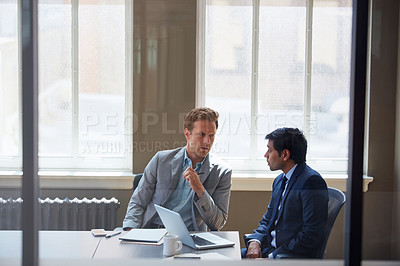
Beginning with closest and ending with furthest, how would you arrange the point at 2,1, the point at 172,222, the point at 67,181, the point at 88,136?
the point at 172,222, the point at 2,1, the point at 67,181, the point at 88,136

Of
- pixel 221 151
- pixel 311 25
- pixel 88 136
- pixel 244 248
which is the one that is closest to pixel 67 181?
pixel 88 136

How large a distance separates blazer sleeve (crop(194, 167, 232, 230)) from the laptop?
12 centimetres

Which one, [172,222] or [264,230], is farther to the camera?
[264,230]

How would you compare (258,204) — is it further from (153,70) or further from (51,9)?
(51,9)

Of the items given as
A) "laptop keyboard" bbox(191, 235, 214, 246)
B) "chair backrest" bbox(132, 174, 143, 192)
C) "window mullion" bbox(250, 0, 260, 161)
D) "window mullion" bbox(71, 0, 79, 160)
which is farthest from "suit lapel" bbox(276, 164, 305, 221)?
"window mullion" bbox(71, 0, 79, 160)

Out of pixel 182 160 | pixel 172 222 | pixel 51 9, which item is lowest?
pixel 172 222

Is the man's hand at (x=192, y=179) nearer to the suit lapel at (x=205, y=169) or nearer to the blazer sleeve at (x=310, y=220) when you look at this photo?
the suit lapel at (x=205, y=169)

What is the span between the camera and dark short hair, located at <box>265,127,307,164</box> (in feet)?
7.41

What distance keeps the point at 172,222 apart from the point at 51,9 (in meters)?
1.50

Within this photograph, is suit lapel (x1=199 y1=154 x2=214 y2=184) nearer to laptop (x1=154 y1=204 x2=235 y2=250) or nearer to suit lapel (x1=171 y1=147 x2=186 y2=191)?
suit lapel (x1=171 y1=147 x2=186 y2=191)

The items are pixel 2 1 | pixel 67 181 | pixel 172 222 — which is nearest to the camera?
pixel 172 222

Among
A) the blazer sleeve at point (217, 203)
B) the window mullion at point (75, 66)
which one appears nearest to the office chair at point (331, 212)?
the blazer sleeve at point (217, 203)

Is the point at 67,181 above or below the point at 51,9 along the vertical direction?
below

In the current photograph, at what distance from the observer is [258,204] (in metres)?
2.50
